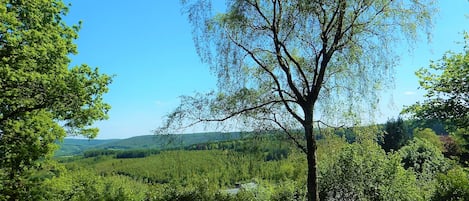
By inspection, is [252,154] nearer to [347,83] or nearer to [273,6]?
[347,83]

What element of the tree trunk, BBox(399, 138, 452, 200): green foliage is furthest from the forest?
BBox(399, 138, 452, 200): green foliage

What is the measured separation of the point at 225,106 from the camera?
24.9 ft

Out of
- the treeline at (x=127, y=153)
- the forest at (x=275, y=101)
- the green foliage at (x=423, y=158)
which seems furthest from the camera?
the treeline at (x=127, y=153)

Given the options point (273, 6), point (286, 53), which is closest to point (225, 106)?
point (286, 53)

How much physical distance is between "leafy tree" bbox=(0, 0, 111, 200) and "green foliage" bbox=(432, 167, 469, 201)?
8.48 meters

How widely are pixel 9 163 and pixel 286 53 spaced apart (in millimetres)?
6503

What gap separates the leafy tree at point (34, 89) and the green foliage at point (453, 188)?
8484mm

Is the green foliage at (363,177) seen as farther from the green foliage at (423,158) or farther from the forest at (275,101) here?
the green foliage at (423,158)

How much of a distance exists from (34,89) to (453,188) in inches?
366

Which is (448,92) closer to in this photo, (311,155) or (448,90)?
(448,90)

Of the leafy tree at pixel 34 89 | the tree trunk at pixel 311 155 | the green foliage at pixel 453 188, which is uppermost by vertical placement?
the leafy tree at pixel 34 89

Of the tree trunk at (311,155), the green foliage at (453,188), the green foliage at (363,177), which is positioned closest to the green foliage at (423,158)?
the green foliage at (453,188)

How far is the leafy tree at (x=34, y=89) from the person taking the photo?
26.1 ft

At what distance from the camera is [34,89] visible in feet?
24.4
